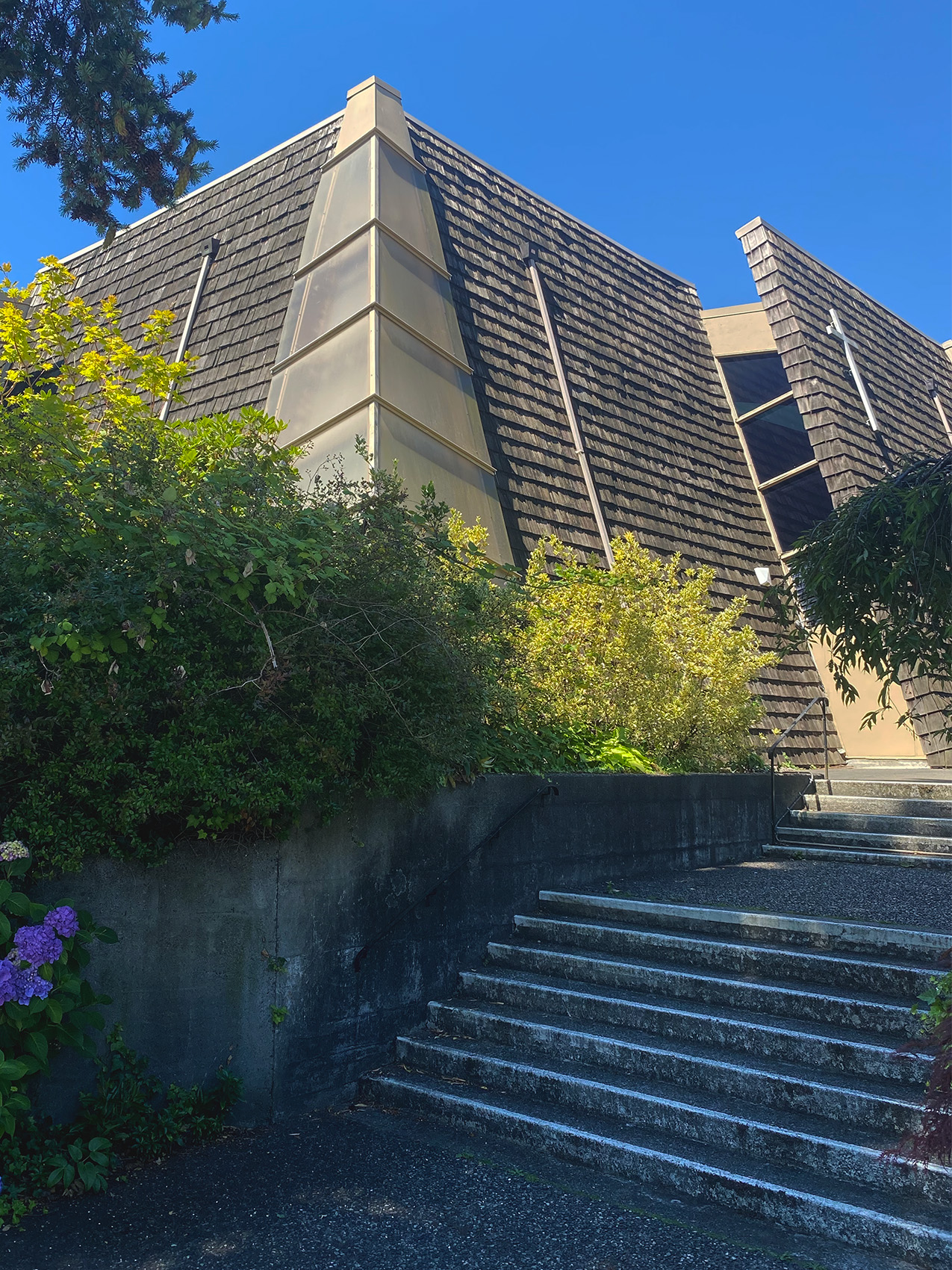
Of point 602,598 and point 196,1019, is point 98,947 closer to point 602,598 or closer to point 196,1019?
point 196,1019

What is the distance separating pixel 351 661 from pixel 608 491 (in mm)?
7404

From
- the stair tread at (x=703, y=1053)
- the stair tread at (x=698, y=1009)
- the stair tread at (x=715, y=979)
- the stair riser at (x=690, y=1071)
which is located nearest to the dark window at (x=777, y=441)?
the stair tread at (x=715, y=979)

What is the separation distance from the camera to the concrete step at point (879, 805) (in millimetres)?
8297

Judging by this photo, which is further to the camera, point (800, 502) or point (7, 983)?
point (800, 502)

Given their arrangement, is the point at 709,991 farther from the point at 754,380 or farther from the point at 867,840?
the point at 754,380

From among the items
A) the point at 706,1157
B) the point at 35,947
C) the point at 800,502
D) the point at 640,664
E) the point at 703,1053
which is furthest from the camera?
the point at 800,502

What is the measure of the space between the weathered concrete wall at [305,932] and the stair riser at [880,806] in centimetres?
424

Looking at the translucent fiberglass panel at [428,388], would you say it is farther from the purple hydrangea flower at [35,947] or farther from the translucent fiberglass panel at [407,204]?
the purple hydrangea flower at [35,947]

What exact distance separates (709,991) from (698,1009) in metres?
0.17

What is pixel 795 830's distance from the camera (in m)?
8.44

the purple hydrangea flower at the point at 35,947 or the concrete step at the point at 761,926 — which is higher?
the purple hydrangea flower at the point at 35,947

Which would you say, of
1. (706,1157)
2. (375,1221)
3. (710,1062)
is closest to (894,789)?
(710,1062)

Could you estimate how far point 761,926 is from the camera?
5051 mm

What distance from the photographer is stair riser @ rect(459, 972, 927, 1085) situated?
3.80m
